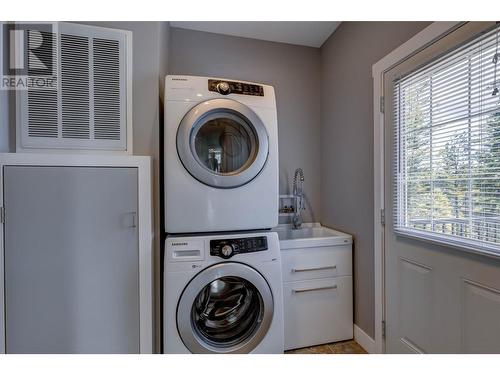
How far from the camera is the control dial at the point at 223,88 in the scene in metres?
1.43

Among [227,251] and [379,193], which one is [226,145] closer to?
[227,251]

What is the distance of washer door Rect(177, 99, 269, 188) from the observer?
1365 mm

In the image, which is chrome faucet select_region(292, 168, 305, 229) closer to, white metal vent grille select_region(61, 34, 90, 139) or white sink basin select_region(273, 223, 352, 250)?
A: white sink basin select_region(273, 223, 352, 250)

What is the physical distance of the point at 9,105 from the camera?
3.95ft

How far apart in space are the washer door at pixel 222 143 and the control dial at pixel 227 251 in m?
0.35

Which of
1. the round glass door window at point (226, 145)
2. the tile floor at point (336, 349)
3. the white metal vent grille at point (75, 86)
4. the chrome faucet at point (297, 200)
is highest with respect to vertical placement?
the white metal vent grille at point (75, 86)

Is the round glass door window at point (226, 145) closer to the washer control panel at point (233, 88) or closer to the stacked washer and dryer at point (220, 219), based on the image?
the stacked washer and dryer at point (220, 219)

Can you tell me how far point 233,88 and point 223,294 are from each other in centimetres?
127

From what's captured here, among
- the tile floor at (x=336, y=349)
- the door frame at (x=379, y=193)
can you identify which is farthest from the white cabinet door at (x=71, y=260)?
the door frame at (x=379, y=193)

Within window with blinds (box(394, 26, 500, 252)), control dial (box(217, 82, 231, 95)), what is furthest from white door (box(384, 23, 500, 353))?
control dial (box(217, 82, 231, 95))

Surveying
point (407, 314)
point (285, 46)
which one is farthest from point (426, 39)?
point (407, 314)

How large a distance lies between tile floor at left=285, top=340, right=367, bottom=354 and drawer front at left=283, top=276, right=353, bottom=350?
0.03 m
